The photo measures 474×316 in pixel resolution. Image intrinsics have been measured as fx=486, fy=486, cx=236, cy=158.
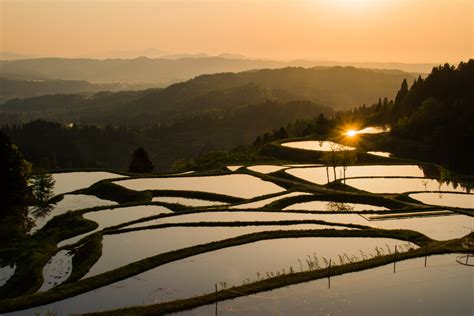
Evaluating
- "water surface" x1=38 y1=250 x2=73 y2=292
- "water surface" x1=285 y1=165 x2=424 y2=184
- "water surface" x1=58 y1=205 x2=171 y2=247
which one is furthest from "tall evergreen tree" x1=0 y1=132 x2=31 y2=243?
"water surface" x1=285 y1=165 x2=424 y2=184

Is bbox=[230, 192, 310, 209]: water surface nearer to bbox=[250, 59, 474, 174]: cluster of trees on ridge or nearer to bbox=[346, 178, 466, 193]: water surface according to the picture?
bbox=[346, 178, 466, 193]: water surface

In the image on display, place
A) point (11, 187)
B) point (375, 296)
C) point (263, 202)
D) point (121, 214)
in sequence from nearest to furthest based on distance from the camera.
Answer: point (375, 296) < point (11, 187) < point (121, 214) < point (263, 202)

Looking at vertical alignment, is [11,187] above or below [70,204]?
above

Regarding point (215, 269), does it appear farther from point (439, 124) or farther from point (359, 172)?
point (439, 124)

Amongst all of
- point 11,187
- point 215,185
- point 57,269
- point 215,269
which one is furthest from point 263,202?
point 57,269

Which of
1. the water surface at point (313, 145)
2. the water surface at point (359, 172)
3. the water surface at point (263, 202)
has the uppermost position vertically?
the water surface at point (263, 202)

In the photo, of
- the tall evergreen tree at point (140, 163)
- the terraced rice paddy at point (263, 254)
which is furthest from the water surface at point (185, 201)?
the tall evergreen tree at point (140, 163)

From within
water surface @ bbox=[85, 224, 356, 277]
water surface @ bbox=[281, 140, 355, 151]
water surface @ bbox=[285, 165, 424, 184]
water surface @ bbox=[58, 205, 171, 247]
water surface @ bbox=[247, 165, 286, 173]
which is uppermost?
water surface @ bbox=[85, 224, 356, 277]

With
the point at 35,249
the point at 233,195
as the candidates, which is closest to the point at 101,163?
the point at 233,195

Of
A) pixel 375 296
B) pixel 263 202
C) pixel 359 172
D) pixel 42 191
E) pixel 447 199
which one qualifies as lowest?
pixel 359 172

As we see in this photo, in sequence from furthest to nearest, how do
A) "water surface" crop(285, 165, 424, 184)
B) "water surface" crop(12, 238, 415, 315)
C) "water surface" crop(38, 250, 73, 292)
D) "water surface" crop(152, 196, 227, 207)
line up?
"water surface" crop(285, 165, 424, 184), "water surface" crop(152, 196, 227, 207), "water surface" crop(38, 250, 73, 292), "water surface" crop(12, 238, 415, 315)

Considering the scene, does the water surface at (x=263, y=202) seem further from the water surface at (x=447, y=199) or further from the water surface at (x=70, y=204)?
the water surface at (x=70, y=204)

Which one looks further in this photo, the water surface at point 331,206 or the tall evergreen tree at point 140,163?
the tall evergreen tree at point 140,163

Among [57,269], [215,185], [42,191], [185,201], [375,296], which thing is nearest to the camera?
[375,296]
